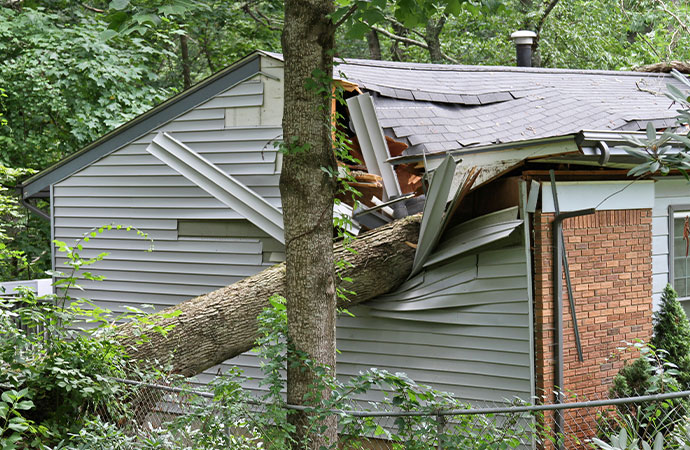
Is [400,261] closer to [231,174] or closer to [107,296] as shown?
[231,174]

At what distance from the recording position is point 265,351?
5.31m

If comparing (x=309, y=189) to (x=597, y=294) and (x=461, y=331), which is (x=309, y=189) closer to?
(x=461, y=331)

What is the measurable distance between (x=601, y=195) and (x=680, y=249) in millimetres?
2125

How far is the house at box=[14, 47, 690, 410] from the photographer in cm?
740

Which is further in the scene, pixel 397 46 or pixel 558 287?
pixel 397 46

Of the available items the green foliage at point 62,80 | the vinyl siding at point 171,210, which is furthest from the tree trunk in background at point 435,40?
the vinyl siding at point 171,210

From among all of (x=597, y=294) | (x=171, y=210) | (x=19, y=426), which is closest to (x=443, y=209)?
(x=597, y=294)

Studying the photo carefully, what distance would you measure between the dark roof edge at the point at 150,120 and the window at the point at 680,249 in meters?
5.22

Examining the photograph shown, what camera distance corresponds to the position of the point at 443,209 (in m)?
7.53

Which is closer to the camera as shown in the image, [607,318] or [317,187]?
[317,187]

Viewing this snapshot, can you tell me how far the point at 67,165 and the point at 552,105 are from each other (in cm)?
714

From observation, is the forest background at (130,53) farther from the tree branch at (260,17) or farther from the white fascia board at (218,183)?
the white fascia board at (218,183)

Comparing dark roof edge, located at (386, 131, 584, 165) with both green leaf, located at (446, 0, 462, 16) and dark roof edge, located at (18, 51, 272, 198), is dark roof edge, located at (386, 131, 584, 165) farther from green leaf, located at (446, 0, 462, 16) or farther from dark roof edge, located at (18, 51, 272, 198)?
dark roof edge, located at (18, 51, 272, 198)

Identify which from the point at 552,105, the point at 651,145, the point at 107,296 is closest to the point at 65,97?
the point at 107,296
